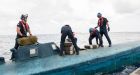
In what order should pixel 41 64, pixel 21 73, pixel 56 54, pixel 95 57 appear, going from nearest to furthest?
pixel 21 73 < pixel 41 64 < pixel 95 57 < pixel 56 54

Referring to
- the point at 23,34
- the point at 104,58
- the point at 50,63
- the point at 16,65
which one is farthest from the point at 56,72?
the point at 23,34

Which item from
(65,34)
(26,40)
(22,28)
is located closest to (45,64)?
(26,40)

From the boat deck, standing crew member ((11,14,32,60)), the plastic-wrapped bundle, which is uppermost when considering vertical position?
standing crew member ((11,14,32,60))

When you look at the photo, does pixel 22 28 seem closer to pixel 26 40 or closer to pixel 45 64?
pixel 26 40

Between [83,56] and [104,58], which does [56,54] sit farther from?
[104,58]

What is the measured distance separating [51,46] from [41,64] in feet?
8.01

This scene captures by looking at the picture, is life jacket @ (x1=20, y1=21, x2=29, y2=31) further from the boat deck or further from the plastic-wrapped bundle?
the boat deck

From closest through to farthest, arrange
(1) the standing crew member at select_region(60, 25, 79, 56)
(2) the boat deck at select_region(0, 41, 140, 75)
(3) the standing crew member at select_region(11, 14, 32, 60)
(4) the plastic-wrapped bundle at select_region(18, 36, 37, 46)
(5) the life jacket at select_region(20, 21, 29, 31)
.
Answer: (2) the boat deck at select_region(0, 41, 140, 75), (4) the plastic-wrapped bundle at select_region(18, 36, 37, 46), (3) the standing crew member at select_region(11, 14, 32, 60), (1) the standing crew member at select_region(60, 25, 79, 56), (5) the life jacket at select_region(20, 21, 29, 31)

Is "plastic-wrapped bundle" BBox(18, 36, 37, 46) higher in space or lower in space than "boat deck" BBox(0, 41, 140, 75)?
higher

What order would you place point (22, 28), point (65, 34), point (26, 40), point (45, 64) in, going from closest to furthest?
point (45, 64), point (26, 40), point (65, 34), point (22, 28)

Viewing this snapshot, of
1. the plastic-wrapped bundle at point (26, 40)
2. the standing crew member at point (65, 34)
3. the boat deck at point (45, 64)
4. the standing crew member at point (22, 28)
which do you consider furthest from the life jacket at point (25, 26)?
the boat deck at point (45, 64)

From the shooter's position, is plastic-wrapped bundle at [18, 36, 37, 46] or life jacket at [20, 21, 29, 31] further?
life jacket at [20, 21, 29, 31]

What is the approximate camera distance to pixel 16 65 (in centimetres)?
1703

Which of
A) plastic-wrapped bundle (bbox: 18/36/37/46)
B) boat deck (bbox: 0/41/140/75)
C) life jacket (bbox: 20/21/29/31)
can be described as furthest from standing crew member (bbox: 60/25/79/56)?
life jacket (bbox: 20/21/29/31)
